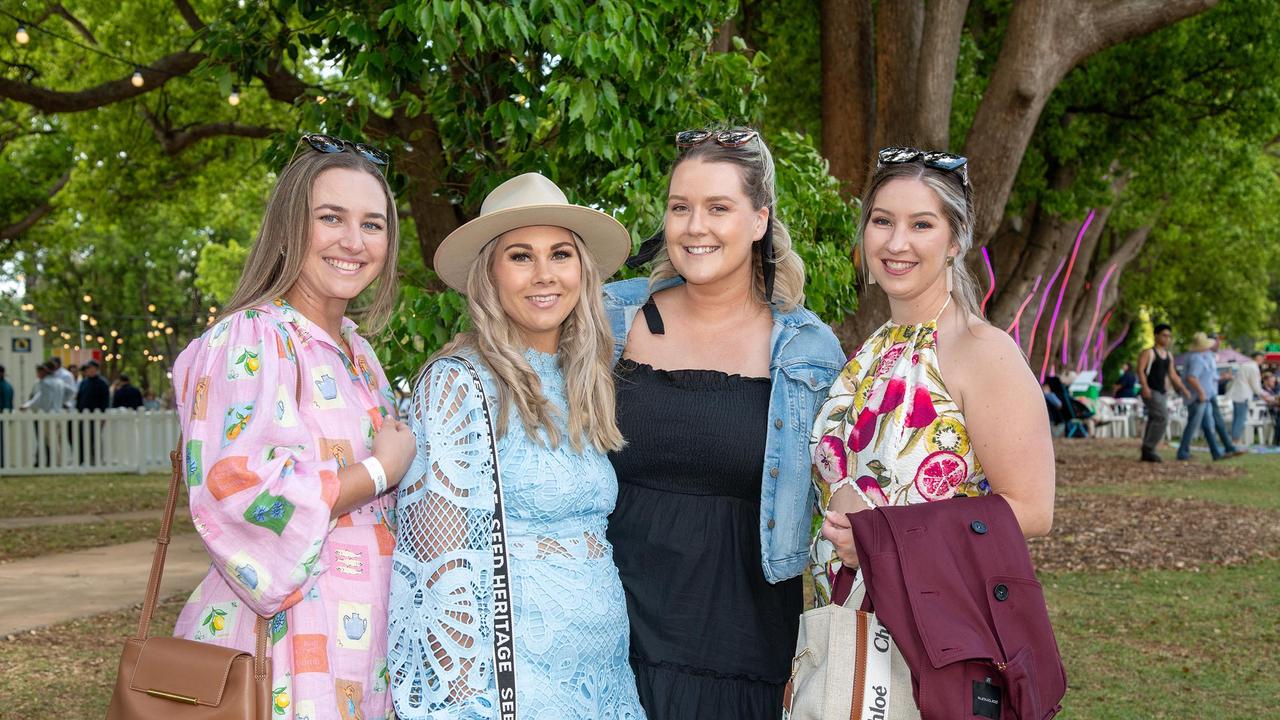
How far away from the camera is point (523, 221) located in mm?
2939

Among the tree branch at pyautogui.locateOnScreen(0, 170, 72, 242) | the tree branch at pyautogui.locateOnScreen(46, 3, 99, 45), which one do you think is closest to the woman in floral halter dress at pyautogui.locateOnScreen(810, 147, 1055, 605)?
the tree branch at pyautogui.locateOnScreen(46, 3, 99, 45)

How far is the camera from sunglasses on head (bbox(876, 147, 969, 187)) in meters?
2.86

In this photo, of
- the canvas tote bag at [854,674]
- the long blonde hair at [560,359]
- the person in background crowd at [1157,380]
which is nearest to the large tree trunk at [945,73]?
the long blonde hair at [560,359]

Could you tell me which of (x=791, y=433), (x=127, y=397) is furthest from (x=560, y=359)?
(x=127, y=397)

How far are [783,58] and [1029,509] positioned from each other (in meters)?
11.3

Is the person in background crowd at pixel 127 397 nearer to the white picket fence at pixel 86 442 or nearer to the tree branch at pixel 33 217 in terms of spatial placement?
the white picket fence at pixel 86 442

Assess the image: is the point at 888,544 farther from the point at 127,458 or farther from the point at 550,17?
the point at 127,458

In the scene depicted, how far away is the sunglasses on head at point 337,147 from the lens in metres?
2.80

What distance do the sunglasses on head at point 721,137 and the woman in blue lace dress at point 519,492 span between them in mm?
448

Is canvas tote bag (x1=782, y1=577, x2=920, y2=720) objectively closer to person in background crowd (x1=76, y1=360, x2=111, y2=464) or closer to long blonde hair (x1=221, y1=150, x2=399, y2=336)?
long blonde hair (x1=221, y1=150, x2=399, y2=336)

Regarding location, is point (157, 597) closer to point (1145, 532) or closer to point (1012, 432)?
point (1012, 432)

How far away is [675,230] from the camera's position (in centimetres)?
332

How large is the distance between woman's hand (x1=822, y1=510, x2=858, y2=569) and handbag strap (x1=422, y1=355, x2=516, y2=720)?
0.76 metres

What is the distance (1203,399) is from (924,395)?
18.4 m
